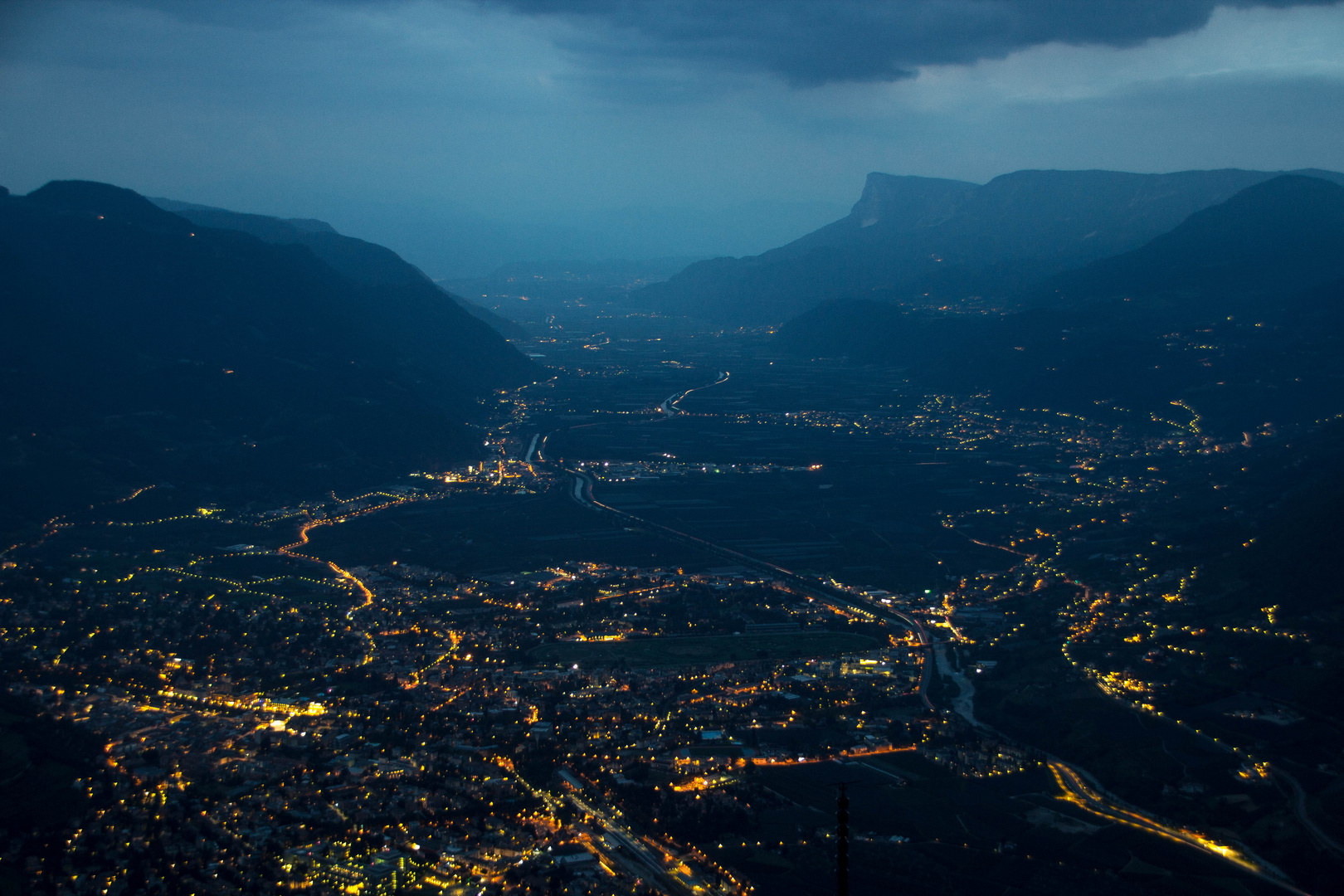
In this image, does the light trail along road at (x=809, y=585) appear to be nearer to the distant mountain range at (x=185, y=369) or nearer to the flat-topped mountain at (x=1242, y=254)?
the distant mountain range at (x=185, y=369)

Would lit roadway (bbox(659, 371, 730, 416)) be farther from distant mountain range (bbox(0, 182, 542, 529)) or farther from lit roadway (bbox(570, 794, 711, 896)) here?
lit roadway (bbox(570, 794, 711, 896))

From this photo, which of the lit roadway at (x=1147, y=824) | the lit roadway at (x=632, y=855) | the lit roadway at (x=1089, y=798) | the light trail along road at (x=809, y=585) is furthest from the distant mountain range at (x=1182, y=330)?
the lit roadway at (x=632, y=855)

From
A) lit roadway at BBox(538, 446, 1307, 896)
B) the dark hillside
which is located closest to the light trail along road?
lit roadway at BBox(538, 446, 1307, 896)

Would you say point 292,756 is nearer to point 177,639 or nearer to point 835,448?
point 177,639

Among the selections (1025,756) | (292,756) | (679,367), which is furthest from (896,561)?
(679,367)

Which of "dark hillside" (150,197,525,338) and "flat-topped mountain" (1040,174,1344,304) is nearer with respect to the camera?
"flat-topped mountain" (1040,174,1344,304)

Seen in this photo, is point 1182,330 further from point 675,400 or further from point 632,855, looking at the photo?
point 632,855
